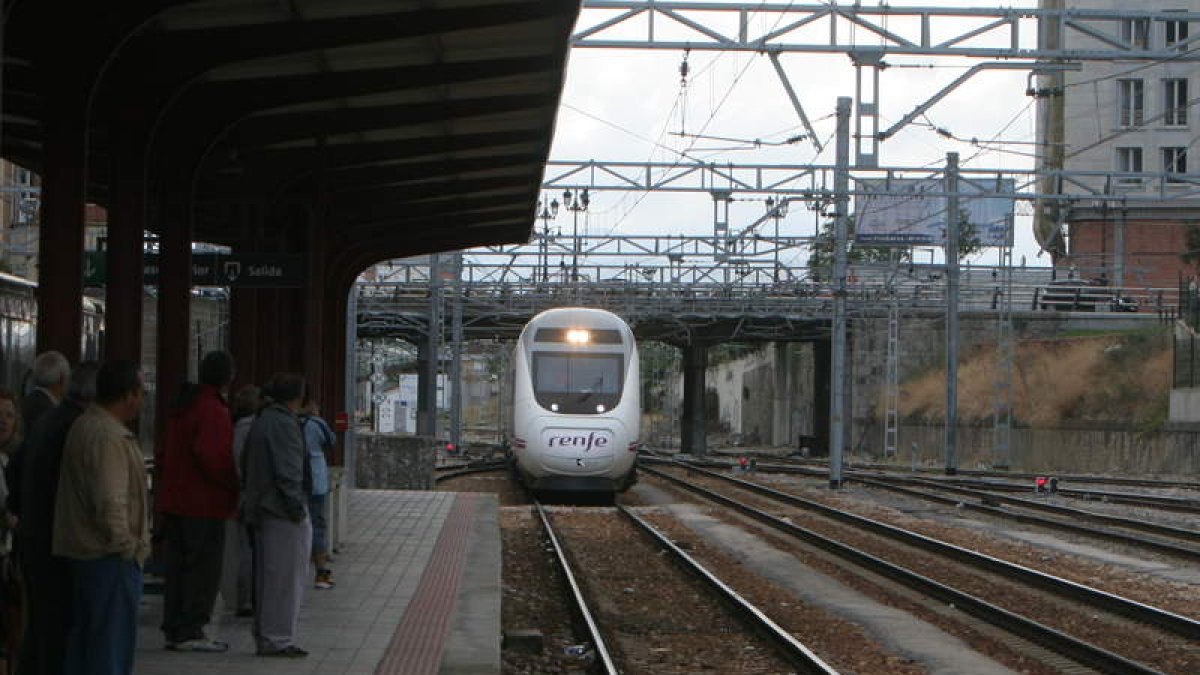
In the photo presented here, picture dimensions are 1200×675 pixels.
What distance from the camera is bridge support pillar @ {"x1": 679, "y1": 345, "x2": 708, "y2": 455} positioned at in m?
61.8

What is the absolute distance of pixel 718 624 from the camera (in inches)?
535

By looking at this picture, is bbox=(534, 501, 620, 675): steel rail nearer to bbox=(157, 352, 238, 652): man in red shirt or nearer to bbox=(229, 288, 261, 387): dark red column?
bbox=(157, 352, 238, 652): man in red shirt

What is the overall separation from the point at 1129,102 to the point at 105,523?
6511 cm

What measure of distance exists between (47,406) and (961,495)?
24418mm

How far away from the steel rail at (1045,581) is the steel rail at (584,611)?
4273mm

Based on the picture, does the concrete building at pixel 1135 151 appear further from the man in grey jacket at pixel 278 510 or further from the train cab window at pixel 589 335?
the man in grey jacket at pixel 278 510

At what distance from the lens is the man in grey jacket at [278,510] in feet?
29.9

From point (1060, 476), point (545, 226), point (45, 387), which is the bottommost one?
point (1060, 476)

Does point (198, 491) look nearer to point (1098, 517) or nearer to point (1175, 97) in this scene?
point (1098, 517)

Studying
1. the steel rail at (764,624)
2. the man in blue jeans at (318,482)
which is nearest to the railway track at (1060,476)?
the steel rail at (764,624)

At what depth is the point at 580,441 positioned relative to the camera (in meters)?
26.1

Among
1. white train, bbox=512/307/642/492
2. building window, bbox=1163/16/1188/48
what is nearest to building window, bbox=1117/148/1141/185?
building window, bbox=1163/16/1188/48

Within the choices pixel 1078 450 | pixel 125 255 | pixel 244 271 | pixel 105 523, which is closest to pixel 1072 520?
pixel 244 271

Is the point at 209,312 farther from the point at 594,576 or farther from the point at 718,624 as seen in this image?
the point at 718,624
